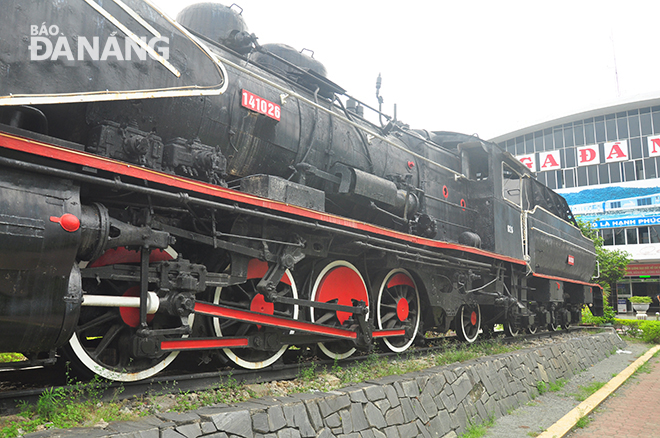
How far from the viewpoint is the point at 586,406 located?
6184 mm

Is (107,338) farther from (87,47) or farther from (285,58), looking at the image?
(285,58)

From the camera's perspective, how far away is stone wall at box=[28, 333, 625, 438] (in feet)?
9.78

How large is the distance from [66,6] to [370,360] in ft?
14.8

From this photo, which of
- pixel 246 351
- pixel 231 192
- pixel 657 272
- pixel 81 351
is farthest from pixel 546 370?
pixel 657 272

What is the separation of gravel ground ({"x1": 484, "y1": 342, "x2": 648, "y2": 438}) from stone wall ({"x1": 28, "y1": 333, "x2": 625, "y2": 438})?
149mm

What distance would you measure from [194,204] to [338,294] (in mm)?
2341

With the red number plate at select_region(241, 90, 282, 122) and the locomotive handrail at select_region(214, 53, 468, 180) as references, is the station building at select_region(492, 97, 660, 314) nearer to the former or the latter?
the locomotive handrail at select_region(214, 53, 468, 180)

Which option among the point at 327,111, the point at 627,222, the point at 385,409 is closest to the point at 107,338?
the point at 385,409

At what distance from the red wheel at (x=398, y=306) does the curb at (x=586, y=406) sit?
77.8 inches

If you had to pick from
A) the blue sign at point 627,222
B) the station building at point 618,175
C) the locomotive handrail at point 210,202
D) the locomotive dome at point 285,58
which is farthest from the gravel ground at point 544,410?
the blue sign at point 627,222

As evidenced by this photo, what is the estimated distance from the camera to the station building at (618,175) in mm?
33000

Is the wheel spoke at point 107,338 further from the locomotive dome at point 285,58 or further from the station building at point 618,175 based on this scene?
the station building at point 618,175

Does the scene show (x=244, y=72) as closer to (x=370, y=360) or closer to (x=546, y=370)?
(x=370, y=360)

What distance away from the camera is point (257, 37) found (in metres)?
5.14
